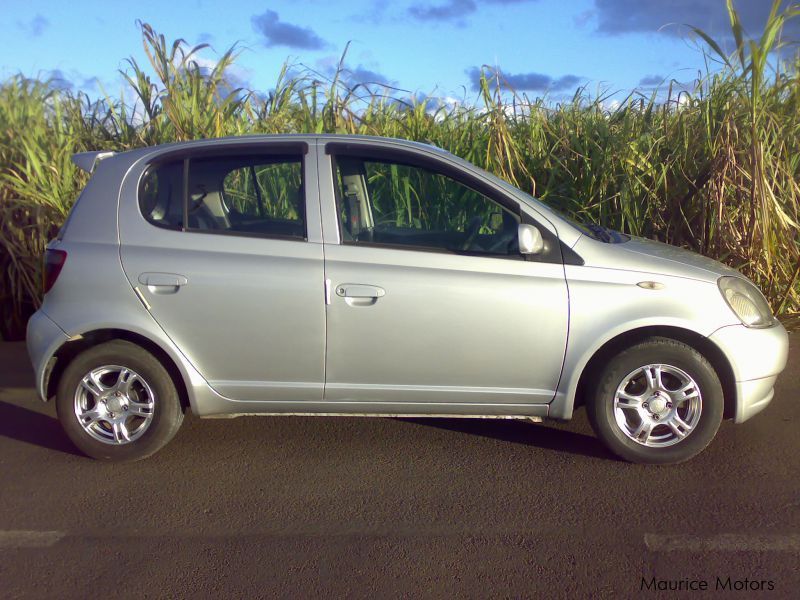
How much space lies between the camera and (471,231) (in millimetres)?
4293

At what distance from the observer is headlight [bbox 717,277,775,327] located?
4.02m

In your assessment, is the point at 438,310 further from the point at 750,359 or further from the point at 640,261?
the point at 750,359

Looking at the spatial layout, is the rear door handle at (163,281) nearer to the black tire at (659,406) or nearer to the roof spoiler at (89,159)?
the roof spoiler at (89,159)

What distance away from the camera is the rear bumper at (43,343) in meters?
4.18

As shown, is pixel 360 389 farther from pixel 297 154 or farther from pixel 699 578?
pixel 699 578

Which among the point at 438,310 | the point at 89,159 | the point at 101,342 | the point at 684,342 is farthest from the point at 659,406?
the point at 89,159

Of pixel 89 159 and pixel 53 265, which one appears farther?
pixel 89 159

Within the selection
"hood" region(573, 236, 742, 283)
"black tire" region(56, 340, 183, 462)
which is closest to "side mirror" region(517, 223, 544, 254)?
"hood" region(573, 236, 742, 283)

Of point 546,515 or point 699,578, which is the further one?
point 546,515

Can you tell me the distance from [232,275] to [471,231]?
1.34 metres

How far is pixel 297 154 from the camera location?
4.26 metres

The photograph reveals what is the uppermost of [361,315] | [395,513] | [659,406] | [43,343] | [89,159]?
[89,159]

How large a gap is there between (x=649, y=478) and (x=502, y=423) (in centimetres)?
109

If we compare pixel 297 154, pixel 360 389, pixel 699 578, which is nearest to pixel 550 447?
pixel 360 389
